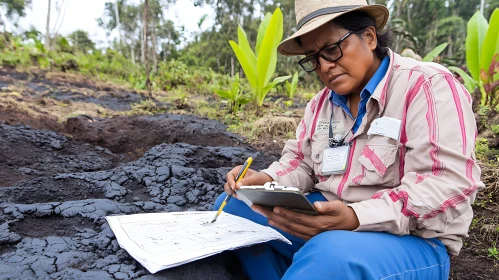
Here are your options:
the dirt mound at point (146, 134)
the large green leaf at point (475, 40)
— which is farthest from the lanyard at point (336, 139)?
the large green leaf at point (475, 40)

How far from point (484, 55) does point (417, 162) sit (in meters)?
2.47

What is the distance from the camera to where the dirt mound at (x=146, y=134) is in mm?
3164

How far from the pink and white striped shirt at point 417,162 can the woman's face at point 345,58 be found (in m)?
0.08

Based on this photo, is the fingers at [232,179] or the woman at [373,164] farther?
the fingers at [232,179]

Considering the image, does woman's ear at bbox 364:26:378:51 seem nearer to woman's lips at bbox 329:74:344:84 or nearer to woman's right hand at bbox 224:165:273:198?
woman's lips at bbox 329:74:344:84

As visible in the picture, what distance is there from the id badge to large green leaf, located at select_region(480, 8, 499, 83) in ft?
7.35

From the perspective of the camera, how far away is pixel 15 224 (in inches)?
58.1

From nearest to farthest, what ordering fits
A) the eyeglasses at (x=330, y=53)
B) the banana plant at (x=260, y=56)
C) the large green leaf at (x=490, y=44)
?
the eyeglasses at (x=330, y=53) → the large green leaf at (x=490, y=44) → the banana plant at (x=260, y=56)

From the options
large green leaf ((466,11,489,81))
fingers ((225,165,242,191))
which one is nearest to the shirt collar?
fingers ((225,165,242,191))

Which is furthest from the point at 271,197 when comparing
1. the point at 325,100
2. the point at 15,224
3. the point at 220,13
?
the point at 220,13

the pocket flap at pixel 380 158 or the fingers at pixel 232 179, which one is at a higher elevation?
the pocket flap at pixel 380 158

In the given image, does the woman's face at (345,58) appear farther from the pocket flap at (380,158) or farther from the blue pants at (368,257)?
the blue pants at (368,257)

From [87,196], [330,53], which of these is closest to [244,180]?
[330,53]

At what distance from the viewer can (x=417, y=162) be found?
3.24ft
